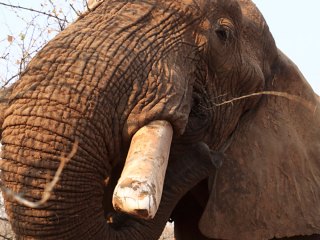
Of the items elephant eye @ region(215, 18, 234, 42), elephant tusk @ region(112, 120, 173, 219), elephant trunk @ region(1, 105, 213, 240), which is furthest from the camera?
elephant eye @ region(215, 18, 234, 42)

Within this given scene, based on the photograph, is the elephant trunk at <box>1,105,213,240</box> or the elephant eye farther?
the elephant eye

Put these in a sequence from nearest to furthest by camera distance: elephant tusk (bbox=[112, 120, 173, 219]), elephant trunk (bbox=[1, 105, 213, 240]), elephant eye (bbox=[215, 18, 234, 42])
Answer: elephant tusk (bbox=[112, 120, 173, 219]) < elephant trunk (bbox=[1, 105, 213, 240]) < elephant eye (bbox=[215, 18, 234, 42])

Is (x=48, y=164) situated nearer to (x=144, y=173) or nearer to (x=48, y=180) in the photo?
(x=48, y=180)

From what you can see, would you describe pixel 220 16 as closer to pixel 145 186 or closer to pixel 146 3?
pixel 146 3

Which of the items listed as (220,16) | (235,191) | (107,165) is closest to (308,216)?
(235,191)

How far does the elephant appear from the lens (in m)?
3.30

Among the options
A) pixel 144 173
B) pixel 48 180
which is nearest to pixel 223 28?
pixel 144 173

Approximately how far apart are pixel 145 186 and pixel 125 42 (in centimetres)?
92

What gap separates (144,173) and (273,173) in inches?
63.5

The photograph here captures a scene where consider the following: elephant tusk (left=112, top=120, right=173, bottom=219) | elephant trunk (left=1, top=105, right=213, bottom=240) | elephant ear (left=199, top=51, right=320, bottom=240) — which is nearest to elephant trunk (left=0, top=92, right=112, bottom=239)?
elephant trunk (left=1, top=105, right=213, bottom=240)

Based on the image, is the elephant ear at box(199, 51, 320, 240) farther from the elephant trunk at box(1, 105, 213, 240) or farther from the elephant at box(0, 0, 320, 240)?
the elephant trunk at box(1, 105, 213, 240)

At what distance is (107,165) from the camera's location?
11.5ft

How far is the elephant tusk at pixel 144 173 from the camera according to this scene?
3025 mm

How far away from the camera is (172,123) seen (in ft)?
12.1
